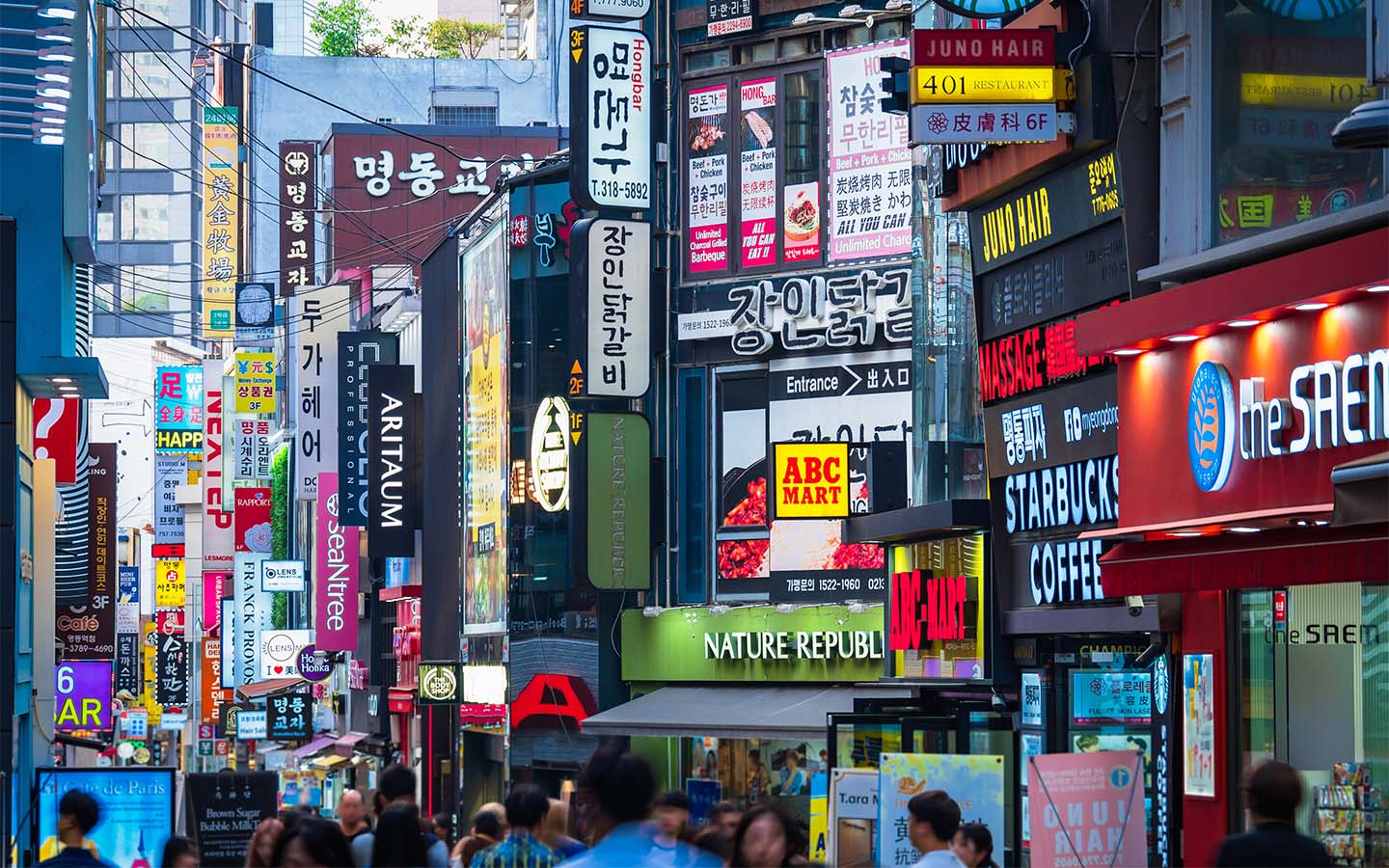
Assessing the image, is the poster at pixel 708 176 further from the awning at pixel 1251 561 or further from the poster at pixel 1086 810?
the poster at pixel 1086 810

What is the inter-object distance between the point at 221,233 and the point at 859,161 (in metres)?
63.0

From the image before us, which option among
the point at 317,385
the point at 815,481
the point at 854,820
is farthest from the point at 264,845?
the point at 317,385

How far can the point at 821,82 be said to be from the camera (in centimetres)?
3158

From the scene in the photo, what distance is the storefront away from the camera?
12.8 metres

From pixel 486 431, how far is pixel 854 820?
79.7 ft

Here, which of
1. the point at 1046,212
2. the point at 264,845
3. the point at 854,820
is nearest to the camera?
the point at 264,845

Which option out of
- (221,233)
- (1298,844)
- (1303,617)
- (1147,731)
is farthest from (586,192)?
(221,233)

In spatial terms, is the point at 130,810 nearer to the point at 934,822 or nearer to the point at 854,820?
the point at 854,820

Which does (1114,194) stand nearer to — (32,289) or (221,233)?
(32,289)

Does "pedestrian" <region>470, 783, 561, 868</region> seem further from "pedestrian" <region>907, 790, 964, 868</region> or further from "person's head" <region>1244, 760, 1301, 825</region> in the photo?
"person's head" <region>1244, 760, 1301, 825</region>

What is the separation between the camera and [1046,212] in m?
18.8

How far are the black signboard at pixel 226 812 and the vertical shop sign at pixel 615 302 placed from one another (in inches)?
512

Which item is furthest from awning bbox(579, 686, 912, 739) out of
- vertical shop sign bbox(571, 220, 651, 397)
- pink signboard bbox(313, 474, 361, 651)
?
pink signboard bbox(313, 474, 361, 651)

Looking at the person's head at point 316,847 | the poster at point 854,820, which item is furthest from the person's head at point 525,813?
the poster at point 854,820
